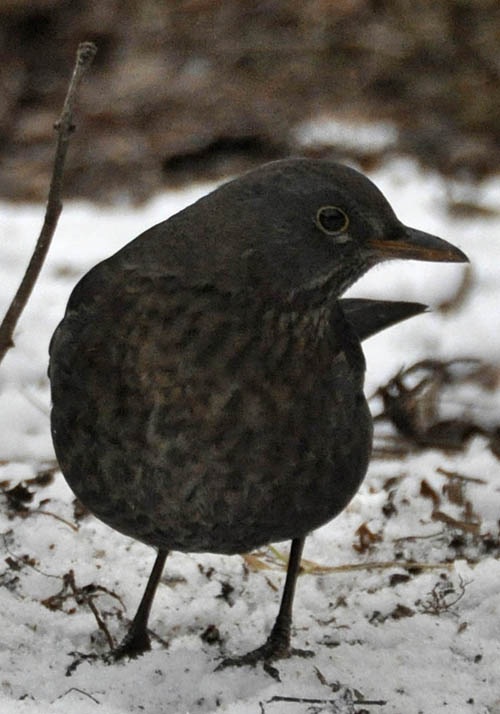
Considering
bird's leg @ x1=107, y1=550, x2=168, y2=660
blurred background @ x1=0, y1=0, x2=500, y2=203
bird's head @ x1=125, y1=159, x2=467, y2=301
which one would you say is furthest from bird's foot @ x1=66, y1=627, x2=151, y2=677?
blurred background @ x1=0, y1=0, x2=500, y2=203

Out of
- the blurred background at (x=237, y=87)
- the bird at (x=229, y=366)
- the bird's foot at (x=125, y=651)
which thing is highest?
the blurred background at (x=237, y=87)

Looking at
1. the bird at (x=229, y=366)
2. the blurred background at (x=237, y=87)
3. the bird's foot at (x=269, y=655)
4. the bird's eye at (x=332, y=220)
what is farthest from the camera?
the blurred background at (x=237, y=87)

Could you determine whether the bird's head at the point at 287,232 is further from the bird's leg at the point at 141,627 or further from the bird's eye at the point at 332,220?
the bird's leg at the point at 141,627

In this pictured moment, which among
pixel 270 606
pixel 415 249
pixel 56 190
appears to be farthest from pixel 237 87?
pixel 415 249

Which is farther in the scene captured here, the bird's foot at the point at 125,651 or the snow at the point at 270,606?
the bird's foot at the point at 125,651

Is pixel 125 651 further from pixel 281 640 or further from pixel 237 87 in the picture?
pixel 237 87

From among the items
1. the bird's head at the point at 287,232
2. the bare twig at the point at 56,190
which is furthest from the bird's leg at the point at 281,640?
the bare twig at the point at 56,190

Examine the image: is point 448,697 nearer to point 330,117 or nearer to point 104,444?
point 104,444
